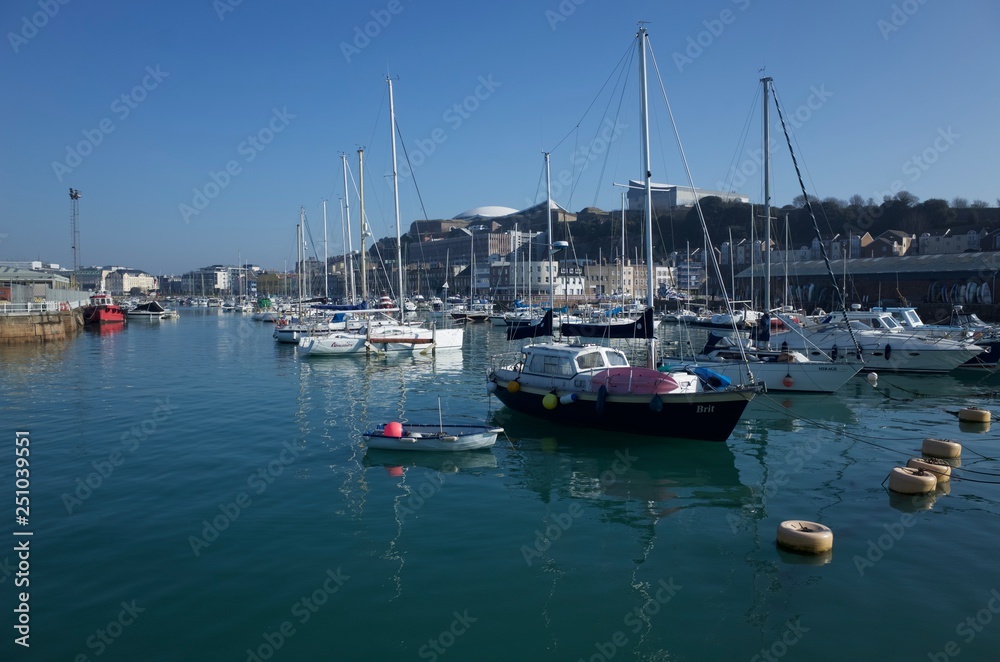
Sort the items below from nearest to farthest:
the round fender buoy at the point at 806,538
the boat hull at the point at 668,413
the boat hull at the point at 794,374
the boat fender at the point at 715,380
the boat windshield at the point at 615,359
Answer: the round fender buoy at the point at 806,538
the boat hull at the point at 668,413
the boat fender at the point at 715,380
the boat windshield at the point at 615,359
the boat hull at the point at 794,374

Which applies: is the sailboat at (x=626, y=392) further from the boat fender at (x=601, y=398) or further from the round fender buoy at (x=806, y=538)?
the round fender buoy at (x=806, y=538)

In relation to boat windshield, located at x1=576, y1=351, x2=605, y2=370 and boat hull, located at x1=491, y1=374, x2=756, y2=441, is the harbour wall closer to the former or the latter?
boat windshield, located at x1=576, y1=351, x2=605, y2=370

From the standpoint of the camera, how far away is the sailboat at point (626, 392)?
61.7ft

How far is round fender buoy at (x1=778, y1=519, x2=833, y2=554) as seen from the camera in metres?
11.8

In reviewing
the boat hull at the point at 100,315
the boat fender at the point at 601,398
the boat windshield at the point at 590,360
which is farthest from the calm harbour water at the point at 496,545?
the boat hull at the point at 100,315

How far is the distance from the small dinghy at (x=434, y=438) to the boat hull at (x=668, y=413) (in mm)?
3087

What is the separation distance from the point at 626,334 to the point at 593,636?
54.1 feet

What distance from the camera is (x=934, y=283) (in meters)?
70.9

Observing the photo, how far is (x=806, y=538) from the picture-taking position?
11.8 meters

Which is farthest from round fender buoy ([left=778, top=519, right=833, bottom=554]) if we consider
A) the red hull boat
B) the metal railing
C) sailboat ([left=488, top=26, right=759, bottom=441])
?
the red hull boat

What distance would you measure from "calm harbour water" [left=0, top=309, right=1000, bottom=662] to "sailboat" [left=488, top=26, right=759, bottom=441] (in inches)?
29.4

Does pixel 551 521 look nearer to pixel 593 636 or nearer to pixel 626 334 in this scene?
pixel 593 636

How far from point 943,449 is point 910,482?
424 centimetres

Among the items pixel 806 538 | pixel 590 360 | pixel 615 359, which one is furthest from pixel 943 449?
pixel 590 360
